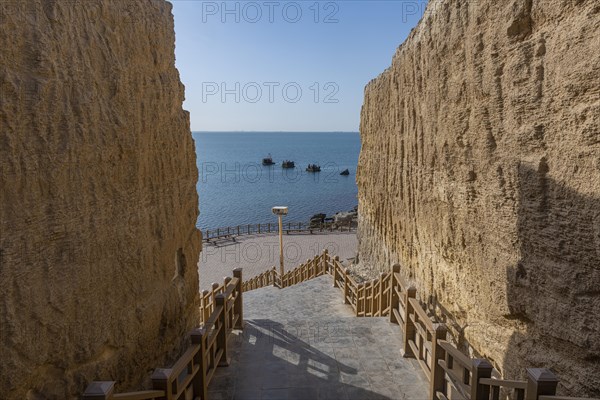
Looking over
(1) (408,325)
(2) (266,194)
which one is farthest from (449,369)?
(2) (266,194)

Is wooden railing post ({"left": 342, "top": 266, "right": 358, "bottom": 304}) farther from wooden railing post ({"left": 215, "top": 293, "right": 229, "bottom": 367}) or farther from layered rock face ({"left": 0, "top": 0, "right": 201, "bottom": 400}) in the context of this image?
layered rock face ({"left": 0, "top": 0, "right": 201, "bottom": 400})

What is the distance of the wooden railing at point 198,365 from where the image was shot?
2.96 metres

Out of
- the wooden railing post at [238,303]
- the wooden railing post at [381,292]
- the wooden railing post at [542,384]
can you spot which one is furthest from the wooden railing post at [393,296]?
the wooden railing post at [542,384]

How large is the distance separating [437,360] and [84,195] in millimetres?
3755

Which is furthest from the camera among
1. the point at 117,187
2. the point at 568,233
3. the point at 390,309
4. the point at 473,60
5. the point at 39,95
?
the point at 390,309

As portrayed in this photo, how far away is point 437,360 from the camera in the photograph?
4.31 m

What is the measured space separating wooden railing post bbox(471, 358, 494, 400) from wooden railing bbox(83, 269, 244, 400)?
244 cm

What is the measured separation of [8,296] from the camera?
2742 mm

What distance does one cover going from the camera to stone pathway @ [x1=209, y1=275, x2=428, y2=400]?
15.9ft

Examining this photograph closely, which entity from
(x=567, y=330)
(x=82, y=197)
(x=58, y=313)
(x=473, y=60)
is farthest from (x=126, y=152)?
(x=567, y=330)

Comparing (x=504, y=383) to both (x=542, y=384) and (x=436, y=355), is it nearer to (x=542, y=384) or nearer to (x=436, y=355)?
(x=542, y=384)

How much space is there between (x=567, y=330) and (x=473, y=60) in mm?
2874

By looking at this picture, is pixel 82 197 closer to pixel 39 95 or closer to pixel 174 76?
pixel 39 95

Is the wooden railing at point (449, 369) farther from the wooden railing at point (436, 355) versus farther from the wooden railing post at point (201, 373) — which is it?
the wooden railing post at point (201, 373)
